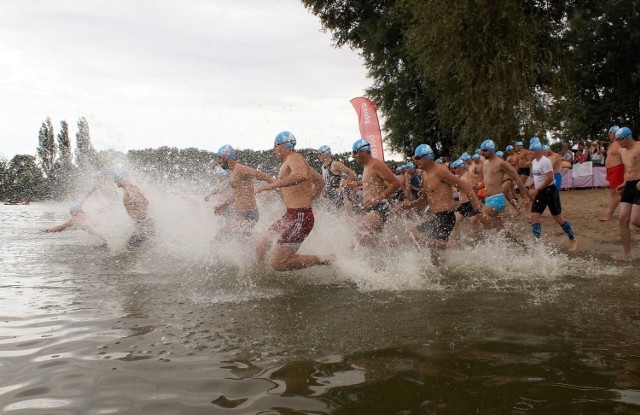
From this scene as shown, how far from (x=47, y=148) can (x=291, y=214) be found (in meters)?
94.7

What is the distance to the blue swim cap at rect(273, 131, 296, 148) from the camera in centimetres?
680

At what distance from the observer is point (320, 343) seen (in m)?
3.92

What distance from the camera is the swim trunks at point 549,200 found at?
361 inches

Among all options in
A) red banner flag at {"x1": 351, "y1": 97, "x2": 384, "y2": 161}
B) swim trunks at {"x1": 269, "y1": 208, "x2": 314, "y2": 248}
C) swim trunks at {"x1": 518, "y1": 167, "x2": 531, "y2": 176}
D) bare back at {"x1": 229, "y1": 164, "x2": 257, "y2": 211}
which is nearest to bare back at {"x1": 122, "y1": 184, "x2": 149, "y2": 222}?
bare back at {"x1": 229, "y1": 164, "x2": 257, "y2": 211}

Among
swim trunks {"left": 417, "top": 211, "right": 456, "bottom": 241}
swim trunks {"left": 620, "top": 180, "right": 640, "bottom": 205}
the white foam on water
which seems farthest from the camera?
swim trunks {"left": 620, "top": 180, "right": 640, "bottom": 205}

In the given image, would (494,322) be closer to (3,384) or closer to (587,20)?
(3,384)

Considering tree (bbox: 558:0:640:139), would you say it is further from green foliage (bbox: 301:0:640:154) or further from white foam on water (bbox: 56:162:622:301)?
white foam on water (bbox: 56:162:622:301)

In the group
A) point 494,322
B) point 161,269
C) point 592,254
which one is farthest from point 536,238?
point 161,269

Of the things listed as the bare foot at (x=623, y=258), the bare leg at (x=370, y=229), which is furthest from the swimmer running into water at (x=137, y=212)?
the bare foot at (x=623, y=258)

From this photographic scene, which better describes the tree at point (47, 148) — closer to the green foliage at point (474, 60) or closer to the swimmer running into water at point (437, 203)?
the green foliage at point (474, 60)

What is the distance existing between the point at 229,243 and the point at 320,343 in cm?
428

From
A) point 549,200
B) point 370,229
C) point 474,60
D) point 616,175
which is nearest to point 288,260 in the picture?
point 370,229

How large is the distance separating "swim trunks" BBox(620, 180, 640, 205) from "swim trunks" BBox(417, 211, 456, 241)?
2.78 meters

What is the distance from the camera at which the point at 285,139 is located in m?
6.80
